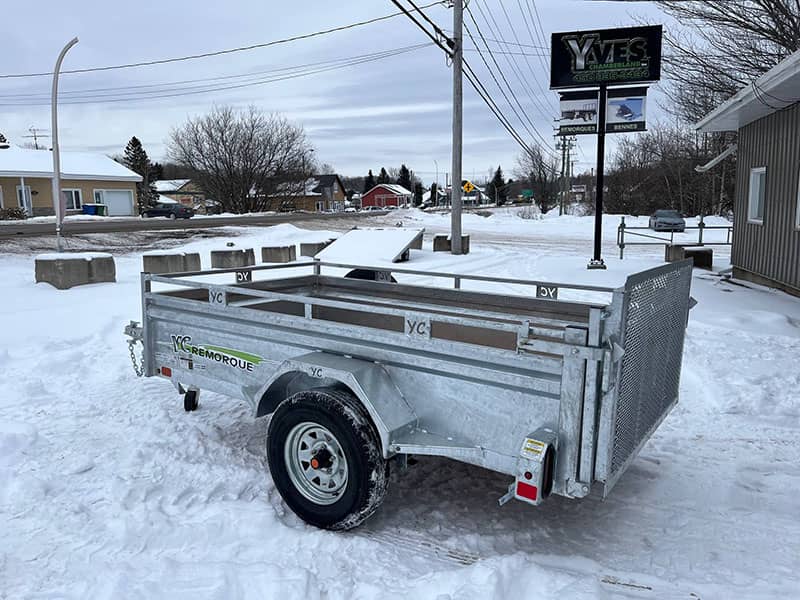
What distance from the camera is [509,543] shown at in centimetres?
341

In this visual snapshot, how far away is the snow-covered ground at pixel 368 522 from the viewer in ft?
9.89

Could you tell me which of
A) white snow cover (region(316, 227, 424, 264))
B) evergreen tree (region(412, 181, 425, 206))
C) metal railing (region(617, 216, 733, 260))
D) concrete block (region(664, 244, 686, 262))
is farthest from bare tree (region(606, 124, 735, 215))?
evergreen tree (region(412, 181, 425, 206))

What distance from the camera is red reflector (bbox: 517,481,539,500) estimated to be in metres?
2.79

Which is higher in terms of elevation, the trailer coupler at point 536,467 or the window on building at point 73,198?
the window on building at point 73,198

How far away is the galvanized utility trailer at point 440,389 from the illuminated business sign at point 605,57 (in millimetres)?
12380

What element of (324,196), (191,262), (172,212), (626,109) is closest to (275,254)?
(191,262)

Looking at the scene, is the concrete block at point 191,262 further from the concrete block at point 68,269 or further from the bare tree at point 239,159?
the bare tree at point 239,159

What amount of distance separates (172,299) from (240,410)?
4.49 feet

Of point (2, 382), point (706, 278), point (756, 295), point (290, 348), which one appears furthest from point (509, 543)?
point (706, 278)

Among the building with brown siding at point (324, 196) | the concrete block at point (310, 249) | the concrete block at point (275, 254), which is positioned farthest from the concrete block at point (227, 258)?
the building with brown siding at point (324, 196)

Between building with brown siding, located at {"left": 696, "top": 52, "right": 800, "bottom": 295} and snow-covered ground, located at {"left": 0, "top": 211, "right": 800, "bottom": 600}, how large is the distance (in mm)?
5725

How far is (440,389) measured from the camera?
3.21 meters

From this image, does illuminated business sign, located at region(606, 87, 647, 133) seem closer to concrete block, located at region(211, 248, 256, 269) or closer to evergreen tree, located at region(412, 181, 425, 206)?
concrete block, located at region(211, 248, 256, 269)

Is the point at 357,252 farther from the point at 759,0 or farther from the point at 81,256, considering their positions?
the point at 759,0
